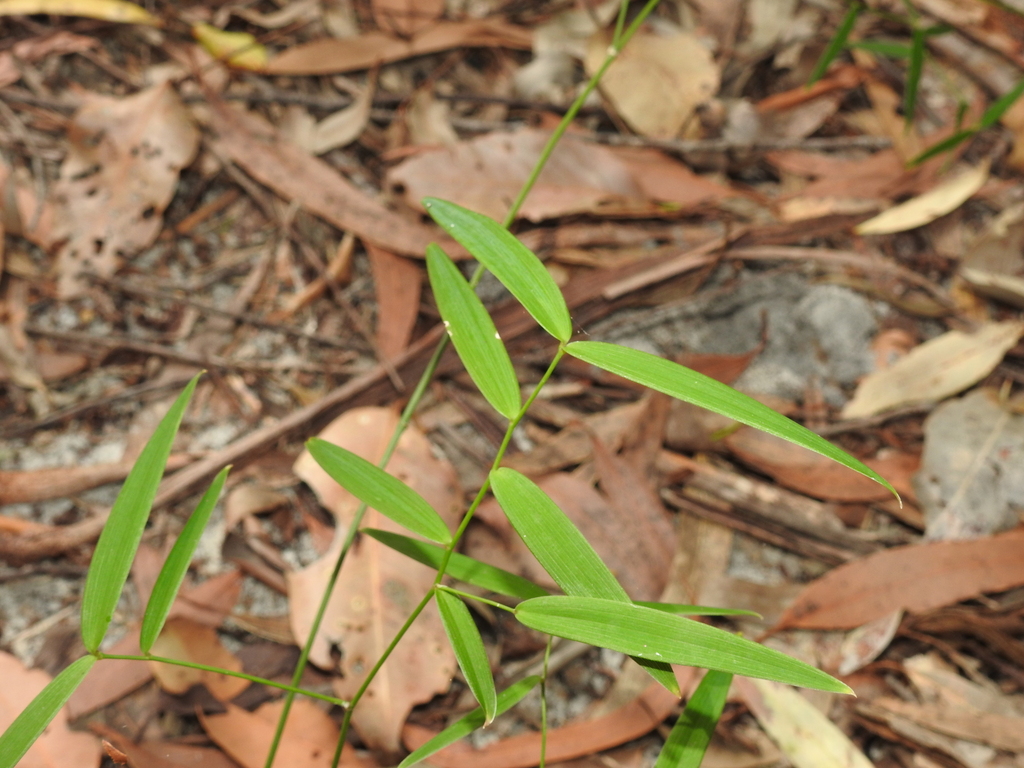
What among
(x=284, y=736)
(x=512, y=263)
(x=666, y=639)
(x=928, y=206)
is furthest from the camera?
(x=928, y=206)

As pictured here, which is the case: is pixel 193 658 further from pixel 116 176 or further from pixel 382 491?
pixel 116 176

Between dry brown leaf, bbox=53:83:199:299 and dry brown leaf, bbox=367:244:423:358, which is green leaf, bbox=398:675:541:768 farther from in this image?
dry brown leaf, bbox=53:83:199:299

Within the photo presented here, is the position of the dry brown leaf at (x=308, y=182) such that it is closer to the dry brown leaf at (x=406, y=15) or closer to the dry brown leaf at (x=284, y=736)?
the dry brown leaf at (x=406, y=15)

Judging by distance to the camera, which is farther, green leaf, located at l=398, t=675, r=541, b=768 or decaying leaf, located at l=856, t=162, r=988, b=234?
decaying leaf, located at l=856, t=162, r=988, b=234

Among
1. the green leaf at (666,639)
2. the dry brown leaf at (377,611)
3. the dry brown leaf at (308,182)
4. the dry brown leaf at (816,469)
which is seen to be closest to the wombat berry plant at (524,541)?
the green leaf at (666,639)

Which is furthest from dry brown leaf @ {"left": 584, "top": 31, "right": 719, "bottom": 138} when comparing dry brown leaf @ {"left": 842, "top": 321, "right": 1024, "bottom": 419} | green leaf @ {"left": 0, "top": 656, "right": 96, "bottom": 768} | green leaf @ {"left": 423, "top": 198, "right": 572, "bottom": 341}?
green leaf @ {"left": 0, "top": 656, "right": 96, "bottom": 768}

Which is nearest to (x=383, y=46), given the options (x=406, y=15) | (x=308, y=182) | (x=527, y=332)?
(x=406, y=15)
